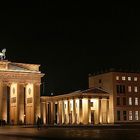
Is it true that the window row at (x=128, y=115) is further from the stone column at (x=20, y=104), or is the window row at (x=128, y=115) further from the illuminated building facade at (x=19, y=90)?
the stone column at (x=20, y=104)

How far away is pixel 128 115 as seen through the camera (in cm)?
10588

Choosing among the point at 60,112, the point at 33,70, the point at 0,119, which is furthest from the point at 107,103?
the point at 0,119

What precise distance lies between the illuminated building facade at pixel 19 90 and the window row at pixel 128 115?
24.0 metres

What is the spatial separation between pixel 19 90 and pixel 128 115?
32.7 metres

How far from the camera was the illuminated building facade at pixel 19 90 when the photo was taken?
3514 inches

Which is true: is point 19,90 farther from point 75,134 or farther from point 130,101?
point 75,134

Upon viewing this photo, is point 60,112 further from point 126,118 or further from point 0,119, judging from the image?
point 0,119

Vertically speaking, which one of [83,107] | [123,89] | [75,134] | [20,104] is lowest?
[75,134]

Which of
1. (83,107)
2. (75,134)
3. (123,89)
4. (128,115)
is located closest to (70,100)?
(83,107)

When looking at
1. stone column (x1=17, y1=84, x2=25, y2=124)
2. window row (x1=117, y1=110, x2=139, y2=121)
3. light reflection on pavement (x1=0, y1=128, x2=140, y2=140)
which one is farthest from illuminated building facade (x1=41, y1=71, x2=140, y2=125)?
light reflection on pavement (x1=0, y1=128, x2=140, y2=140)

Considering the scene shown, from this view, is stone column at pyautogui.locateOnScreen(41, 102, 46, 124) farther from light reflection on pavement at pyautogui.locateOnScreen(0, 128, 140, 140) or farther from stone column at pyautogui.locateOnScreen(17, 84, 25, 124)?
light reflection on pavement at pyautogui.locateOnScreen(0, 128, 140, 140)

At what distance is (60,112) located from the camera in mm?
110062

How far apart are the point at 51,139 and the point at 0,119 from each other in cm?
5494

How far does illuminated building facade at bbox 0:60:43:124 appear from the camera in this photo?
89.2m
